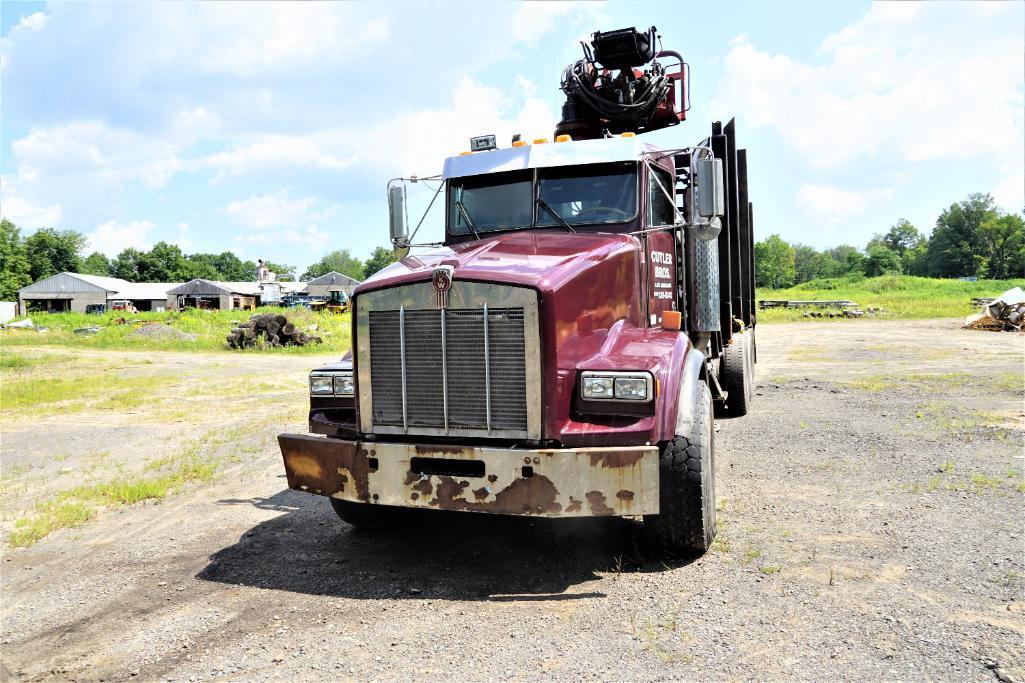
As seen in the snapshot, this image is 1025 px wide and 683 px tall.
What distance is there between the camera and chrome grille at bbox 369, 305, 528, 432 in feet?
14.1

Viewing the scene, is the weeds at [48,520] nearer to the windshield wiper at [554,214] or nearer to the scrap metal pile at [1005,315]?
the windshield wiper at [554,214]

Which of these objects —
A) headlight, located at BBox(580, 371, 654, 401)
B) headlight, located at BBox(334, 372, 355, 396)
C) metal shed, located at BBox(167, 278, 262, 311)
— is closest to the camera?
headlight, located at BBox(580, 371, 654, 401)

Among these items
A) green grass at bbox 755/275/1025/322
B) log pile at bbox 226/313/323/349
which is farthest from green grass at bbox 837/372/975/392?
green grass at bbox 755/275/1025/322

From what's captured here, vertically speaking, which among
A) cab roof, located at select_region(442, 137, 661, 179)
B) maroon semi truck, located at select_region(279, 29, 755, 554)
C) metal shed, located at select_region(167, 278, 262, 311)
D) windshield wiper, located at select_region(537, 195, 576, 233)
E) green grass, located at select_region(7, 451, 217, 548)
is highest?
metal shed, located at select_region(167, 278, 262, 311)

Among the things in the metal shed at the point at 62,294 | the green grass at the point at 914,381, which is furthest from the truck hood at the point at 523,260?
the metal shed at the point at 62,294

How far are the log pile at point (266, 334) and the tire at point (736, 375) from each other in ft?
65.2

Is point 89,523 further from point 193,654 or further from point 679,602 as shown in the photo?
point 679,602

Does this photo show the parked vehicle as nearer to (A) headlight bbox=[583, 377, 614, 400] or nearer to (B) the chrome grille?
(B) the chrome grille

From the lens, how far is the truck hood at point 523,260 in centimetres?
437

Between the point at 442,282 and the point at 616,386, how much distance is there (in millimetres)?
1215

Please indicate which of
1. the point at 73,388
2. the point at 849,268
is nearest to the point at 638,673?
the point at 73,388

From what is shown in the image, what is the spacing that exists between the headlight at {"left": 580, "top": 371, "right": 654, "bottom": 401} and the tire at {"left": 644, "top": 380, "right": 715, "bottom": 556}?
0.50 m

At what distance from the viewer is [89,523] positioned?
6.12 meters

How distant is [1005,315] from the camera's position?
87.4 ft
